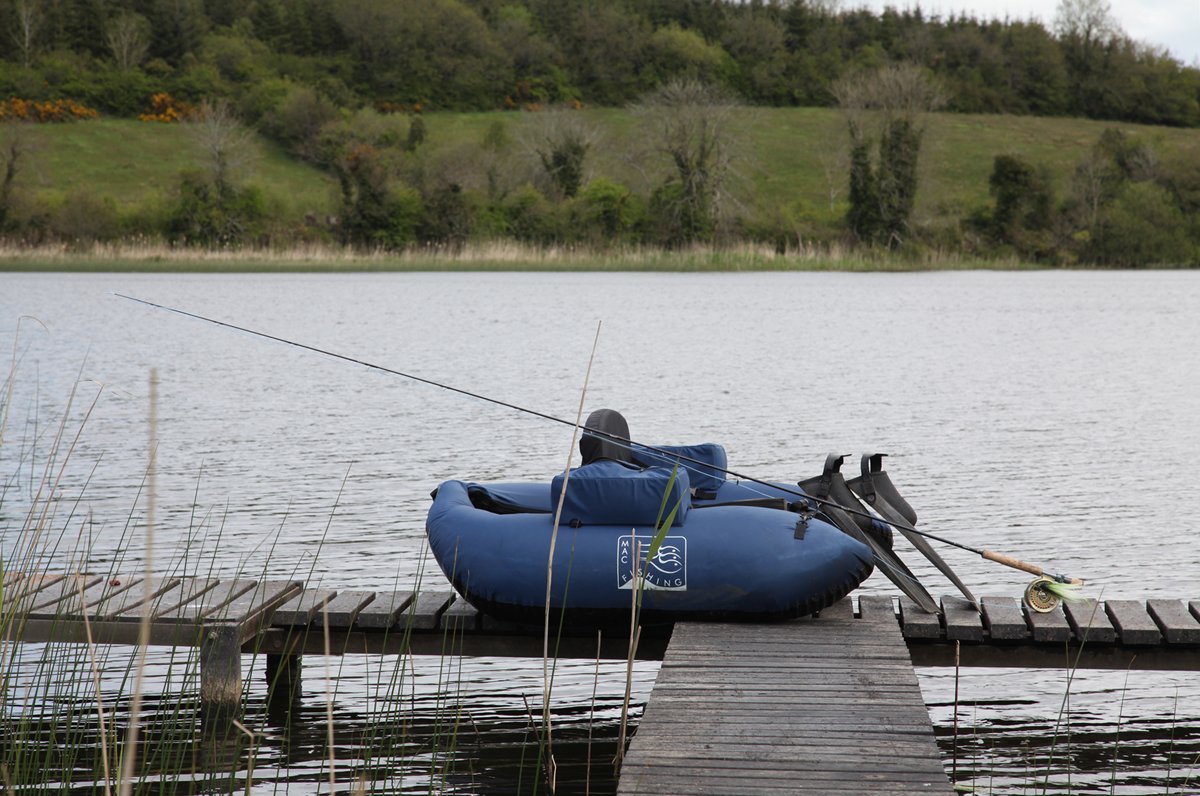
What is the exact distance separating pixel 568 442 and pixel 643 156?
4443 cm

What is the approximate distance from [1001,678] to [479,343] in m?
16.1

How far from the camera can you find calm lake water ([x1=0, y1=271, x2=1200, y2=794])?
200 inches

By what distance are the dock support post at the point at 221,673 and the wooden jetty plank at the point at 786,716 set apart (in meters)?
1.55

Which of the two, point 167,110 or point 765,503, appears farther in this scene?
point 167,110

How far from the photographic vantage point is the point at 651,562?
16.4 ft

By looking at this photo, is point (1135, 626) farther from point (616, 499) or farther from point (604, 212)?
point (604, 212)

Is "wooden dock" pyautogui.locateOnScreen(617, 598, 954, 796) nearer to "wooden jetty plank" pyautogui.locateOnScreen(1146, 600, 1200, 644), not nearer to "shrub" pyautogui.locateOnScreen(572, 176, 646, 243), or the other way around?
"wooden jetty plank" pyautogui.locateOnScreen(1146, 600, 1200, 644)

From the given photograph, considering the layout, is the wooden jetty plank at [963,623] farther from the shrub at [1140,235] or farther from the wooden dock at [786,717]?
the shrub at [1140,235]

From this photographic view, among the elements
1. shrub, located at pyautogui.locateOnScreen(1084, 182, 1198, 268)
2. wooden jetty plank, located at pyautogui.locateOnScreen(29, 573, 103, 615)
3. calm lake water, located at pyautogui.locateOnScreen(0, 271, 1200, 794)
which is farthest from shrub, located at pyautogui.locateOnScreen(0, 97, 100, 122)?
wooden jetty plank, located at pyautogui.locateOnScreen(29, 573, 103, 615)

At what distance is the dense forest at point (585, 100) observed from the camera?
1919 inches

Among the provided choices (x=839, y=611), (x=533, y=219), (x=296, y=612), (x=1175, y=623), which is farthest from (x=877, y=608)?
(x=533, y=219)

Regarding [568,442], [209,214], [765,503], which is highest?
[765,503]

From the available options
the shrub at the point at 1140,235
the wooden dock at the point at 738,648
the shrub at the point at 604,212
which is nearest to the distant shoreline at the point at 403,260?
the shrub at the point at 604,212

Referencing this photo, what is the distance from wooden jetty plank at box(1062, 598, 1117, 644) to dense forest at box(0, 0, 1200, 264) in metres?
41.0
